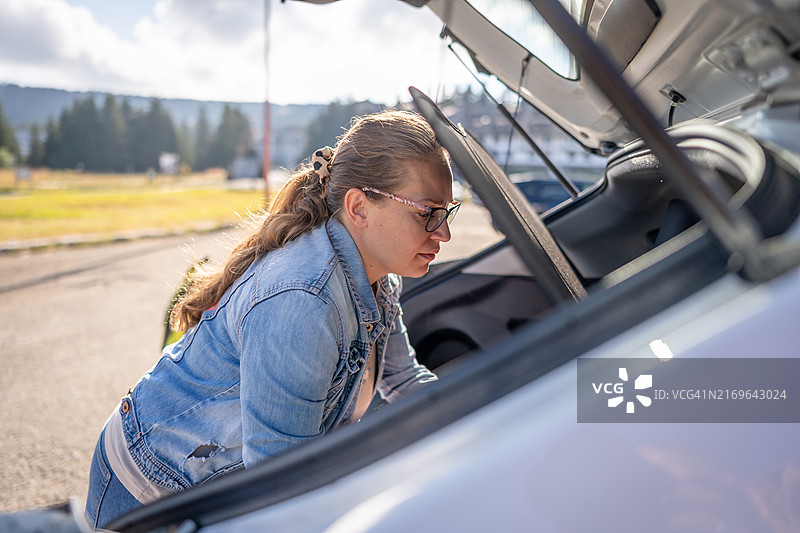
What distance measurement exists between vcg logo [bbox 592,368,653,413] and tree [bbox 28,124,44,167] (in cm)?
7451

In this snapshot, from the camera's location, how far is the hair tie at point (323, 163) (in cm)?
149

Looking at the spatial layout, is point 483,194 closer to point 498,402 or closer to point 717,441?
point 498,402

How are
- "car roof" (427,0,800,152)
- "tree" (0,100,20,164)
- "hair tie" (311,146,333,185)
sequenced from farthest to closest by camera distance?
"tree" (0,100,20,164) → "hair tie" (311,146,333,185) → "car roof" (427,0,800,152)

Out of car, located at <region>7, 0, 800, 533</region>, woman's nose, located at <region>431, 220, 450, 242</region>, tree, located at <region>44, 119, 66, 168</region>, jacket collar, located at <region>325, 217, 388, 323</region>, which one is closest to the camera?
car, located at <region>7, 0, 800, 533</region>

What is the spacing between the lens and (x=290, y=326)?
1.05 metres

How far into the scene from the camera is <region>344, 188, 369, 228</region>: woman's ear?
1.35m

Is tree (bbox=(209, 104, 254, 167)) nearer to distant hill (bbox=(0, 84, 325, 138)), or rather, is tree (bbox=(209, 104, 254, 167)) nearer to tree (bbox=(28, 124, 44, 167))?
distant hill (bbox=(0, 84, 325, 138))

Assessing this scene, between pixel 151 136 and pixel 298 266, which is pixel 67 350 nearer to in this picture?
pixel 298 266

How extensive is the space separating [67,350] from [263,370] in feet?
13.9

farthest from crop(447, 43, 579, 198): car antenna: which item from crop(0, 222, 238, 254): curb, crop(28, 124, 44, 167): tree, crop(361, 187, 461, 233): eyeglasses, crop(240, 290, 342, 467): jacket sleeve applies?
crop(28, 124, 44, 167): tree

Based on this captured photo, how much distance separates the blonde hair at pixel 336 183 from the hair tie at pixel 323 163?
1 cm

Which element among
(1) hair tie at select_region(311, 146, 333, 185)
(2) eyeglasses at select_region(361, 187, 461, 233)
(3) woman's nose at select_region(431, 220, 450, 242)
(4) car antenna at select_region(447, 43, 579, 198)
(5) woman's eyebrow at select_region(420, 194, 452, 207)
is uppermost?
(4) car antenna at select_region(447, 43, 579, 198)

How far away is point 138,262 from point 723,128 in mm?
8361

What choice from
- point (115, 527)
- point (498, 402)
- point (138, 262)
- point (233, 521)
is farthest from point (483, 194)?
point (138, 262)
